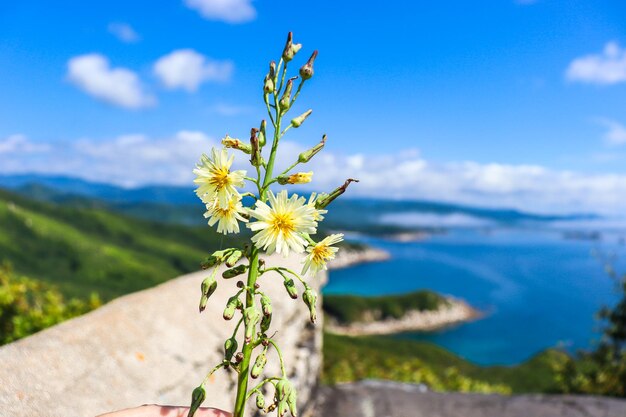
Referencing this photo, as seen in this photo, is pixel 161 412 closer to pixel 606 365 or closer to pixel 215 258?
pixel 215 258

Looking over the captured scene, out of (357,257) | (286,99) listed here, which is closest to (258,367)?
(286,99)

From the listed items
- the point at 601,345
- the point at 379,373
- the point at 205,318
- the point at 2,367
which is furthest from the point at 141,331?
the point at 601,345

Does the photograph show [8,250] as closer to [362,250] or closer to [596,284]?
[362,250]

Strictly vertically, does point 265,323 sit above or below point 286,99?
below

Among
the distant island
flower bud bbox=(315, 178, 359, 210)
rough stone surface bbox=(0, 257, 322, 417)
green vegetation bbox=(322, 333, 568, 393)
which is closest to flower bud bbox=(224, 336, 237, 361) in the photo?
flower bud bbox=(315, 178, 359, 210)

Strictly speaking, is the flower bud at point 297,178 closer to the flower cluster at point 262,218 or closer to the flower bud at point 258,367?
the flower cluster at point 262,218

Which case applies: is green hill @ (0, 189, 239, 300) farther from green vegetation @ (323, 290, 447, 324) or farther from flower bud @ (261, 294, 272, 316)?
flower bud @ (261, 294, 272, 316)
